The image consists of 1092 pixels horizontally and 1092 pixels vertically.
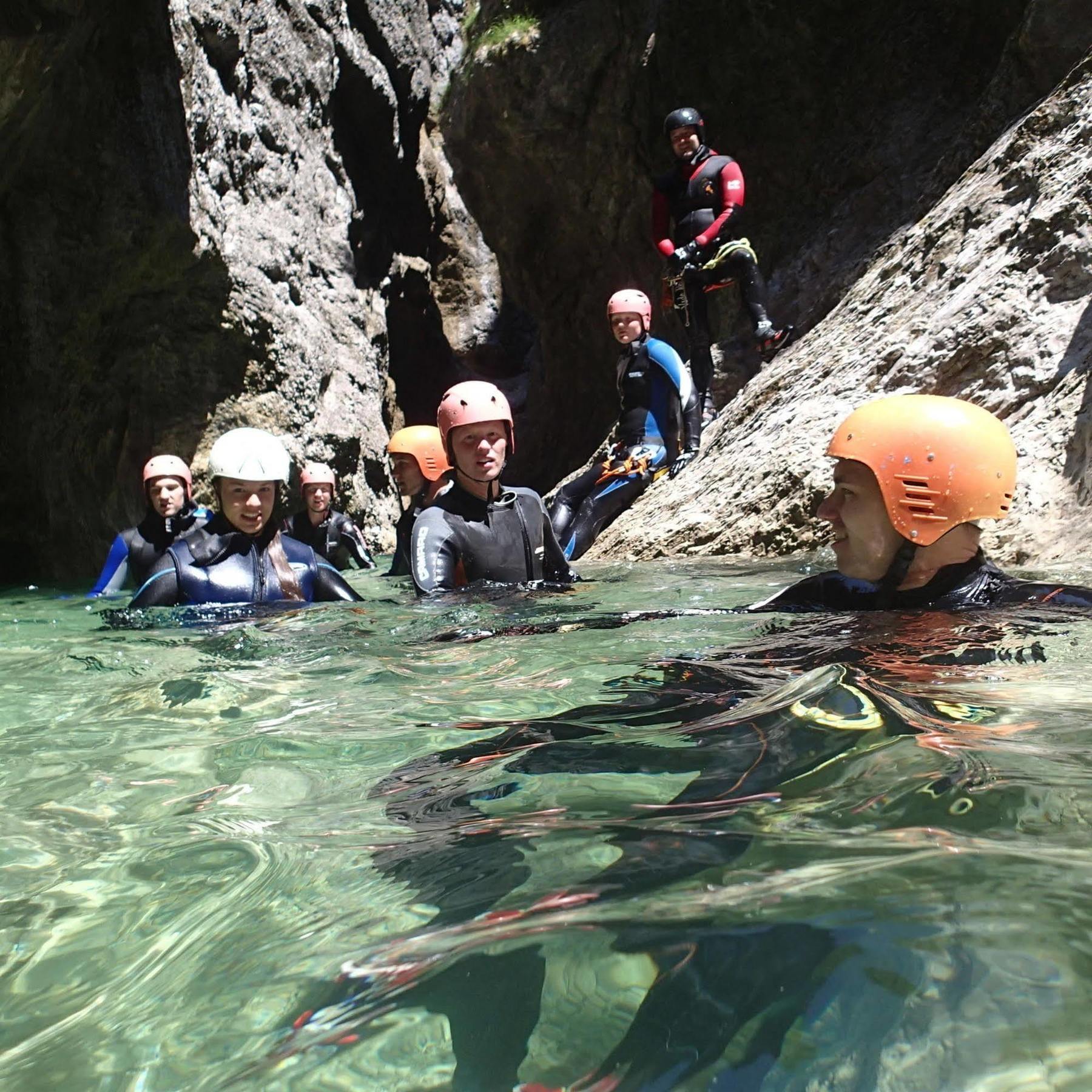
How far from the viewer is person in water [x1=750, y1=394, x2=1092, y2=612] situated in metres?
3.26

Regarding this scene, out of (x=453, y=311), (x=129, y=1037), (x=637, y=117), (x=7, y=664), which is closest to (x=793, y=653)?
(x=129, y=1037)

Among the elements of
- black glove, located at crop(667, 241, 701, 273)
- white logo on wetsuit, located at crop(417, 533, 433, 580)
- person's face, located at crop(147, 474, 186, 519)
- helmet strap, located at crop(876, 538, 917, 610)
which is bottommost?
white logo on wetsuit, located at crop(417, 533, 433, 580)

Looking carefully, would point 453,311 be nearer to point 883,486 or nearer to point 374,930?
point 883,486

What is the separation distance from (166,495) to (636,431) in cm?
417

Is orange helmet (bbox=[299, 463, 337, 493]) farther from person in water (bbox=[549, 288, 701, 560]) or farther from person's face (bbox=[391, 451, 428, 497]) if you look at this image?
person in water (bbox=[549, 288, 701, 560])

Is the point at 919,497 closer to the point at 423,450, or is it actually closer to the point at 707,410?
the point at 423,450

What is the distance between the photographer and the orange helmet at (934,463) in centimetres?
326

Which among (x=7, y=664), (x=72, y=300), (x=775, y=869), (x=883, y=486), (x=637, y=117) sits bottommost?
(x=7, y=664)

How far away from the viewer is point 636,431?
9547 millimetres

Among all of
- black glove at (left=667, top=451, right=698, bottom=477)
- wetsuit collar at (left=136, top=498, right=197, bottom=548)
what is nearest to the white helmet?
wetsuit collar at (left=136, top=498, right=197, bottom=548)

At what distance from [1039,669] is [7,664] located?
12.5 feet

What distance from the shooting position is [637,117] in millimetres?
13688

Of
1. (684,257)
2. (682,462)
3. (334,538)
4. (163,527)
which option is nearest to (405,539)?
(163,527)

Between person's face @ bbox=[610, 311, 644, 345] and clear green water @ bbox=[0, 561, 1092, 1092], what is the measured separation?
21.8 ft
